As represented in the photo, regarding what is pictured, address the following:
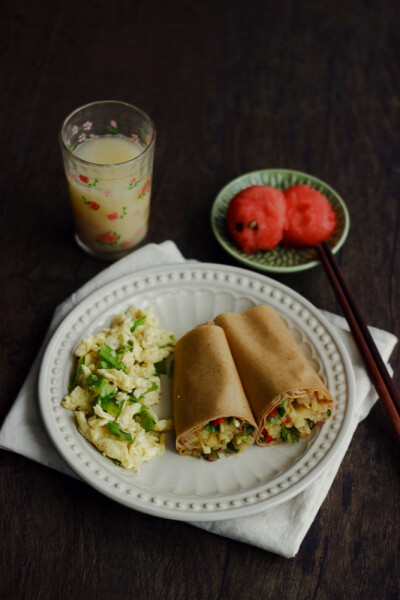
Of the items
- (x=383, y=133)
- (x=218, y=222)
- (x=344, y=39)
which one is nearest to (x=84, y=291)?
(x=218, y=222)

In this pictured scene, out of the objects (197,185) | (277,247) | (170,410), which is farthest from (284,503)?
(197,185)

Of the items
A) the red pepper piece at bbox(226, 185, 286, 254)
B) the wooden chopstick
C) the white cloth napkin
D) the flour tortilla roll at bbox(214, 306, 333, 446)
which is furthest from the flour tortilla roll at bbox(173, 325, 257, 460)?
the red pepper piece at bbox(226, 185, 286, 254)

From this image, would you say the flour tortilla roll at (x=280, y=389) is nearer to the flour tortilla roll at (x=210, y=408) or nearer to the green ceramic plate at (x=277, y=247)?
the flour tortilla roll at (x=210, y=408)

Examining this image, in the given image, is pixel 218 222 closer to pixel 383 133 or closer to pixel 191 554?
pixel 383 133

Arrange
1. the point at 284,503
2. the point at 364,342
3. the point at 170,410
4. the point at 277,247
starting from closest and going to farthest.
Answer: the point at 284,503, the point at 170,410, the point at 364,342, the point at 277,247

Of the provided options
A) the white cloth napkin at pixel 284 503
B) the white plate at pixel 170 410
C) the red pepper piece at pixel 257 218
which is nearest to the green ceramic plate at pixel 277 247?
the red pepper piece at pixel 257 218

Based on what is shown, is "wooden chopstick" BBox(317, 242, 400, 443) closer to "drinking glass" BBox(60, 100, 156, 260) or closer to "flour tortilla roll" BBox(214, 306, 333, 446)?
"flour tortilla roll" BBox(214, 306, 333, 446)

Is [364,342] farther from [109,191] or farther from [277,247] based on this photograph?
[109,191]
